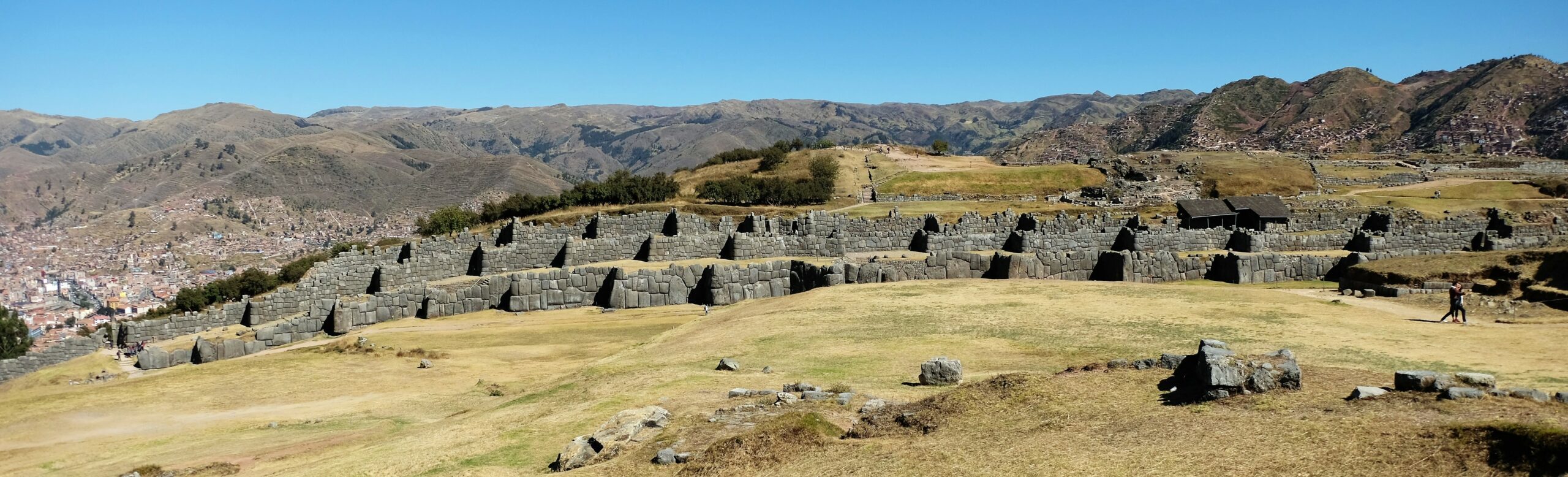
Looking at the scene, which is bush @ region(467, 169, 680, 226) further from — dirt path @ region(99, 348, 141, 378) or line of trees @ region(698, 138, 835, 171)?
dirt path @ region(99, 348, 141, 378)

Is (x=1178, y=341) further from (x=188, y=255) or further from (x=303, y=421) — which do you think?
(x=188, y=255)

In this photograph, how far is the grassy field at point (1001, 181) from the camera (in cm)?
9406

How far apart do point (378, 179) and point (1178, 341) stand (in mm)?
183246

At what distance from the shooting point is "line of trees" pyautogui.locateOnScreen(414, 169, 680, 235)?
78188 mm

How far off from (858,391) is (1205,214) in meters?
52.1

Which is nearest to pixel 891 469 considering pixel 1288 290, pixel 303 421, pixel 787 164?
pixel 303 421

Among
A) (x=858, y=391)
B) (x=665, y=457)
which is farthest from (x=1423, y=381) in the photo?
(x=665, y=457)

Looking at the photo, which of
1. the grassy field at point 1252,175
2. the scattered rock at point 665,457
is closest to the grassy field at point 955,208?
Answer: the grassy field at point 1252,175

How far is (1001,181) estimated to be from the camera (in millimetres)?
97938

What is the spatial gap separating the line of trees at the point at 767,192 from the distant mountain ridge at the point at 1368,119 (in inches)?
2430

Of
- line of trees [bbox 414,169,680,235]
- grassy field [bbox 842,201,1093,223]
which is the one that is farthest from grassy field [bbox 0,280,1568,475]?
line of trees [bbox 414,169,680,235]

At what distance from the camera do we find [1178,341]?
18328 mm

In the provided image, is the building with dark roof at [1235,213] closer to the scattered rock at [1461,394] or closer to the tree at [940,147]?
the scattered rock at [1461,394]

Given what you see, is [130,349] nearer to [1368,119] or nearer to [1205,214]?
[1205,214]
